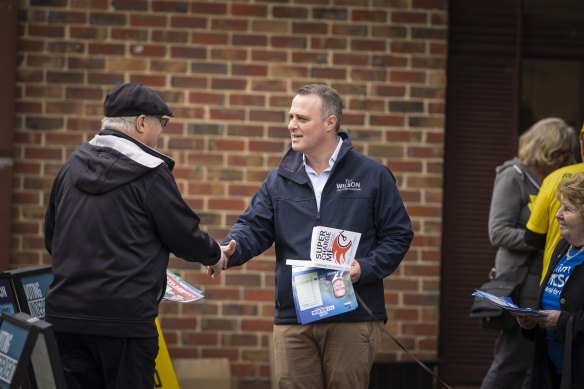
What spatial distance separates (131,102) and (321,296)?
4.01ft

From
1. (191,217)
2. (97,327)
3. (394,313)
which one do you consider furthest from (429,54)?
(97,327)

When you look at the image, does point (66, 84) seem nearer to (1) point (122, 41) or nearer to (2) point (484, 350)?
(1) point (122, 41)

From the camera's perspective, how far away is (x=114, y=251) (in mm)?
4320

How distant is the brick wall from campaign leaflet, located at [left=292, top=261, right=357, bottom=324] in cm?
213

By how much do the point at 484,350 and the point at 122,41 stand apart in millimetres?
3193

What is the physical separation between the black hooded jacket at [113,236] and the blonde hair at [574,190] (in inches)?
66.0

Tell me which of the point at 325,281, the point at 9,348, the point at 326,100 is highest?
the point at 326,100

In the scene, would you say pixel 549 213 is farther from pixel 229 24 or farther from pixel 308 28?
pixel 229 24

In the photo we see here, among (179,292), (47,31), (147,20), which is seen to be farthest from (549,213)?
(47,31)

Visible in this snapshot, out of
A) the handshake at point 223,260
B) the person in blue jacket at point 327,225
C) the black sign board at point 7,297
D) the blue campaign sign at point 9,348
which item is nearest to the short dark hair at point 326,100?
the person in blue jacket at point 327,225

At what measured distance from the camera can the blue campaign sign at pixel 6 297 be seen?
16.2ft

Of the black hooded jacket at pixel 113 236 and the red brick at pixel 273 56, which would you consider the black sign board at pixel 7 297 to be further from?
the red brick at pixel 273 56

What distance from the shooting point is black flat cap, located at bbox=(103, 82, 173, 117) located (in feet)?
14.8

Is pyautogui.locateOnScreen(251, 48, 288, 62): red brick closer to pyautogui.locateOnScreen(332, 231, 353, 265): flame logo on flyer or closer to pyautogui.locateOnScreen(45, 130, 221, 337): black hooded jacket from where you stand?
pyautogui.locateOnScreen(332, 231, 353, 265): flame logo on flyer
